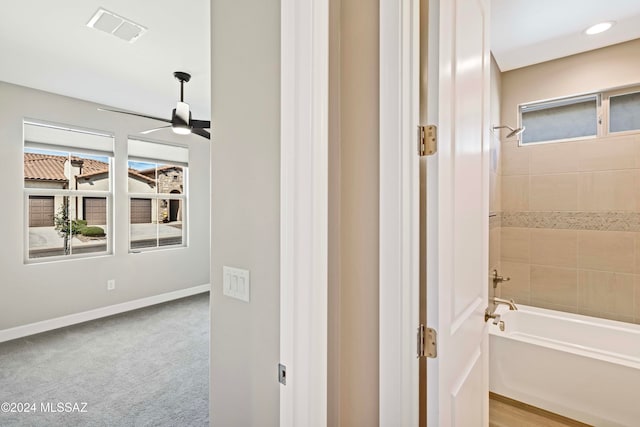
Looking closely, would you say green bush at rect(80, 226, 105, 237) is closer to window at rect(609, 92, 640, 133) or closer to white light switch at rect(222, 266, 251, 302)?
white light switch at rect(222, 266, 251, 302)

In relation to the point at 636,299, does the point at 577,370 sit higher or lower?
lower

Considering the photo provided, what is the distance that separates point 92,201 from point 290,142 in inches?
161

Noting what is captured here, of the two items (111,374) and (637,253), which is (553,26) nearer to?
(637,253)

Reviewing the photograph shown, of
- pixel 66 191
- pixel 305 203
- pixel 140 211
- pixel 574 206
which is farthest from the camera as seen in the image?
pixel 140 211

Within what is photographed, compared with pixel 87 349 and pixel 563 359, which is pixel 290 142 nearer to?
pixel 563 359

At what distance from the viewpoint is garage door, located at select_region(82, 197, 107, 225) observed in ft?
12.5

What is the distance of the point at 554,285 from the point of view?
2.79m

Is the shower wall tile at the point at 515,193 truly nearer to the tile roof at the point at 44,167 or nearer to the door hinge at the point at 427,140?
the door hinge at the point at 427,140

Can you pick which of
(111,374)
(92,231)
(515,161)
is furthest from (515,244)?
(92,231)

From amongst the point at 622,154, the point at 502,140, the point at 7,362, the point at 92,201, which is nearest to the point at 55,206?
the point at 92,201

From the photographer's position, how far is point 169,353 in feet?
9.57

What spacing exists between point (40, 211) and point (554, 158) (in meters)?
5.31

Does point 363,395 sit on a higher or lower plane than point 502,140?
lower

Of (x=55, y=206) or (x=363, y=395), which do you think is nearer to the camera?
(x=363, y=395)
